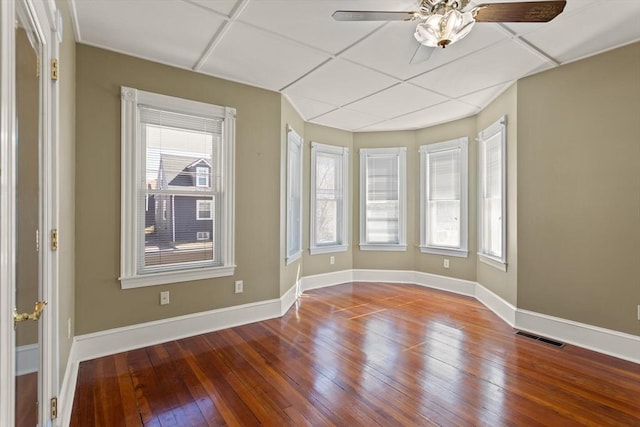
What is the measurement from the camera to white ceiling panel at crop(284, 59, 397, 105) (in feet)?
10.3

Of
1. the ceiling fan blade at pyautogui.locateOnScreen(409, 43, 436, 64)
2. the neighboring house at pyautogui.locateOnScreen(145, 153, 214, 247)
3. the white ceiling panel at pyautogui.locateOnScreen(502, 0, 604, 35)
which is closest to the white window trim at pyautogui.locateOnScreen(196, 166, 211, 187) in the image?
the neighboring house at pyautogui.locateOnScreen(145, 153, 214, 247)

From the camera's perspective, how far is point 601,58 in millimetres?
2869

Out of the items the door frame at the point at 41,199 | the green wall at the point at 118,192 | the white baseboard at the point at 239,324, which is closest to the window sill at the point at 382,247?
the white baseboard at the point at 239,324

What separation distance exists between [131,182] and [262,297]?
1.80 metres

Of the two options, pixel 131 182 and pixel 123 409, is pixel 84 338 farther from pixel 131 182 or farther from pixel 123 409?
pixel 131 182

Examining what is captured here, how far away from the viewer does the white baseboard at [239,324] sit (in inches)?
105

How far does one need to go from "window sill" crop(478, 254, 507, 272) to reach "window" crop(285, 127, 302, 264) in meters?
2.51

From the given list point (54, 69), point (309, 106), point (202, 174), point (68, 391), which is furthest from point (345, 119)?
point (68, 391)

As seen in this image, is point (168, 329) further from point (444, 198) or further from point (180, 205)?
point (444, 198)

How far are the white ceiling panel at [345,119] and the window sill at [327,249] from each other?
1962 millimetres

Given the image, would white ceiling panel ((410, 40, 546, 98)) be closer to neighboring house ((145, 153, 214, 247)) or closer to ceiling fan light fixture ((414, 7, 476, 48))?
ceiling fan light fixture ((414, 7, 476, 48))

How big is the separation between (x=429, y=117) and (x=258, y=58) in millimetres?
2794

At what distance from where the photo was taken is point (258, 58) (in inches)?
116

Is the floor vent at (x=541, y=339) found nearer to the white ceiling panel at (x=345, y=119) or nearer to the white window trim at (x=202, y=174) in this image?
the white ceiling panel at (x=345, y=119)
